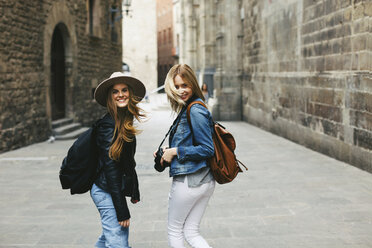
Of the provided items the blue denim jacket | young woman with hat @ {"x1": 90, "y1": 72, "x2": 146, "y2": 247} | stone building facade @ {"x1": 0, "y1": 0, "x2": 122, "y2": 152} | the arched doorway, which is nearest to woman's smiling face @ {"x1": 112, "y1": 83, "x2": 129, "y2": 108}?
young woman with hat @ {"x1": 90, "y1": 72, "x2": 146, "y2": 247}

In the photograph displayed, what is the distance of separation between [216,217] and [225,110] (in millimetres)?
13719

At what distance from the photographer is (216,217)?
5.12 metres

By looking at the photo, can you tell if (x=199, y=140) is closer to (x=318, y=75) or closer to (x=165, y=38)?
(x=318, y=75)

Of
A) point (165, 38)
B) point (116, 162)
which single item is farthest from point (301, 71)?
point (165, 38)

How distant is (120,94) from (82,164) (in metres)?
0.48

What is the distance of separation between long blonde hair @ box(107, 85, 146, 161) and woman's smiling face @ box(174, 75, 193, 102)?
0.28 meters

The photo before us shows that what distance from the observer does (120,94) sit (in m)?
3.12

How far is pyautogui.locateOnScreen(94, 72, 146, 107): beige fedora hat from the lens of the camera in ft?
10.1

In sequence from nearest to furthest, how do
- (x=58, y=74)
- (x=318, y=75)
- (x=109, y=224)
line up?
(x=109, y=224), (x=318, y=75), (x=58, y=74)

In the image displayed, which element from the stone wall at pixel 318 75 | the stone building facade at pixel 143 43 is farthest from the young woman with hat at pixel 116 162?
the stone building facade at pixel 143 43

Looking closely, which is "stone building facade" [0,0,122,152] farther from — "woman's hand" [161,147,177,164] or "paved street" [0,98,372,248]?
"woman's hand" [161,147,177,164]

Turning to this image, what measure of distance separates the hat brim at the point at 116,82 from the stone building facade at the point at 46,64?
765 centimetres

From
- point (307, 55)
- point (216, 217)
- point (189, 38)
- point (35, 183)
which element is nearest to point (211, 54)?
point (189, 38)

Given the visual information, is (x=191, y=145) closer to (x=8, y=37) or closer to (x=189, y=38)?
(x=8, y=37)
